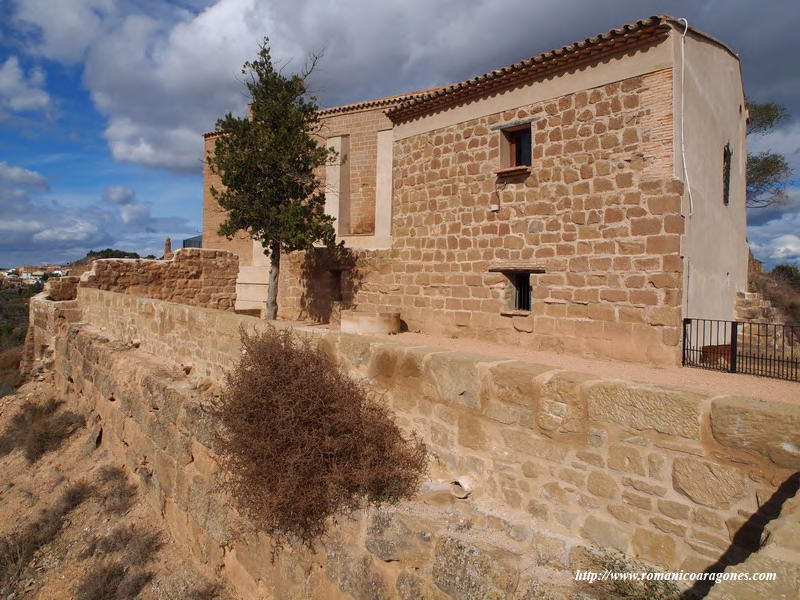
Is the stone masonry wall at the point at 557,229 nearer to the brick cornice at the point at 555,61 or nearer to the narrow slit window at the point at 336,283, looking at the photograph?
the brick cornice at the point at 555,61

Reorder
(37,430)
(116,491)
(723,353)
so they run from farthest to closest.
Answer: (37,430), (723,353), (116,491)

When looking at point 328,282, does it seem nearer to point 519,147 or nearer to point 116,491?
point 519,147

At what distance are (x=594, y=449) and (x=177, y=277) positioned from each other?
11.8 metres

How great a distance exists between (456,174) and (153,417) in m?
6.95

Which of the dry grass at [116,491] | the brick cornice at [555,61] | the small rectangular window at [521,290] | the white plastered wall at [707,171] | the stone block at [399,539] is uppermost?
the brick cornice at [555,61]

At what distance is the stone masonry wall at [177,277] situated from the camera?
11852mm

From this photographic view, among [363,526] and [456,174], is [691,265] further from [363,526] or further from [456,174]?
[363,526]

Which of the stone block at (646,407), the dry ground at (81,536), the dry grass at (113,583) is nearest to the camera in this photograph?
the stone block at (646,407)

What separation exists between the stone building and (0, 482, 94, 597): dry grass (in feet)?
21.5

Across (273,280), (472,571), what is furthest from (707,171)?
(273,280)

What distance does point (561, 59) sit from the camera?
26.7ft

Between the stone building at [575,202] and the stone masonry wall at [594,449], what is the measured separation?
488cm

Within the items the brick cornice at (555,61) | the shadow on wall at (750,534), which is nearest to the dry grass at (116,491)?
the shadow on wall at (750,534)

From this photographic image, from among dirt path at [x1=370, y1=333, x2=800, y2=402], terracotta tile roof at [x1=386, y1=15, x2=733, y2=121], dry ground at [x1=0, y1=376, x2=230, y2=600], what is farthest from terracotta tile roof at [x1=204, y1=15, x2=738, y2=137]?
dry ground at [x1=0, y1=376, x2=230, y2=600]
